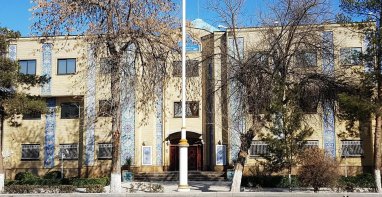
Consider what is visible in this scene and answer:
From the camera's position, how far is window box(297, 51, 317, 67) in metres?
23.5

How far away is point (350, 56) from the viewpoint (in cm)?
2242

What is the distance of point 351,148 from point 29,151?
2338 centimetres

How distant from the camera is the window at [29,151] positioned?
36750 millimetres

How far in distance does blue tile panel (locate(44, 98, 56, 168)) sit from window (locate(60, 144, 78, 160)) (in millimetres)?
750

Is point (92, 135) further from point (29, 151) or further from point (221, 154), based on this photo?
point (221, 154)

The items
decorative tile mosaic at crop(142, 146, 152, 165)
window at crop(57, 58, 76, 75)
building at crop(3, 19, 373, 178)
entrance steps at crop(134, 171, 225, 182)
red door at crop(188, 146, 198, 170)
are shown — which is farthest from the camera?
red door at crop(188, 146, 198, 170)

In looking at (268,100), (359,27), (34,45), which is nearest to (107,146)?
(34,45)

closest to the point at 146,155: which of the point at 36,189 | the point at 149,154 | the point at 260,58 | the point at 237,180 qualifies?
the point at 149,154

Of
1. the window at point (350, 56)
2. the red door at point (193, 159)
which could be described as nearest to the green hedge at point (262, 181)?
the window at point (350, 56)

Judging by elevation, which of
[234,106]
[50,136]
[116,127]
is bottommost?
[50,136]

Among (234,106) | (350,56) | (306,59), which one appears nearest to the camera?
(350,56)

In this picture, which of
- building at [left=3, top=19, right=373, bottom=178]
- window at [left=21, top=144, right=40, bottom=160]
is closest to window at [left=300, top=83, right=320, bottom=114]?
building at [left=3, top=19, right=373, bottom=178]

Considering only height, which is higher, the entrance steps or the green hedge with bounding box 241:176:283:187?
the green hedge with bounding box 241:176:283:187

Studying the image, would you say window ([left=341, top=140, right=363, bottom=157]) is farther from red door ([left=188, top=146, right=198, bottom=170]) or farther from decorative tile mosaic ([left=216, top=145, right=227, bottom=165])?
red door ([left=188, top=146, right=198, bottom=170])
